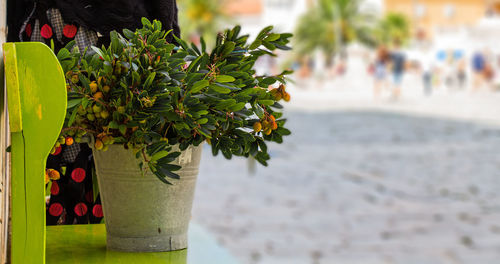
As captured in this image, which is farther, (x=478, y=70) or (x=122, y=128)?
(x=478, y=70)

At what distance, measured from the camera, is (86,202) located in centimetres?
168

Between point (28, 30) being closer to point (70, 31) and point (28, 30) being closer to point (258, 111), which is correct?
point (70, 31)

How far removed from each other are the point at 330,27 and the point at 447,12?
23.8 m

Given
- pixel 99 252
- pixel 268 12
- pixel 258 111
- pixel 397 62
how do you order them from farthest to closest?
pixel 268 12, pixel 397 62, pixel 99 252, pixel 258 111

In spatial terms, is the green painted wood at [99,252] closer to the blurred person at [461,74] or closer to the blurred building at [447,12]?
the blurred person at [461,74]

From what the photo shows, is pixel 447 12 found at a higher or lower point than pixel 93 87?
higher

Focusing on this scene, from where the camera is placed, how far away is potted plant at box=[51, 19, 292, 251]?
3.93 ft

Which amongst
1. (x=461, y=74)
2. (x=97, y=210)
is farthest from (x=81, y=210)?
(x=461, y=74)

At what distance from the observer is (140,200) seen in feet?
4.40

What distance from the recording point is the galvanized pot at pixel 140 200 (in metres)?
1.32

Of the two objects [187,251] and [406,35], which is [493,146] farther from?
[406,35]

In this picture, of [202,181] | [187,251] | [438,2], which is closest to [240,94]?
[187,251]

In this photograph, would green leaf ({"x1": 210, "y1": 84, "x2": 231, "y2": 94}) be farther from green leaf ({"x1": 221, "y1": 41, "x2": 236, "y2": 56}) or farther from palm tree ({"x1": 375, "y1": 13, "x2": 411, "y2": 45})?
palm tree ({"x1": 375, "y1": 13, "x2": 411, "y2": 45})

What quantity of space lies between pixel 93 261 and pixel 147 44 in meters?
0.41
